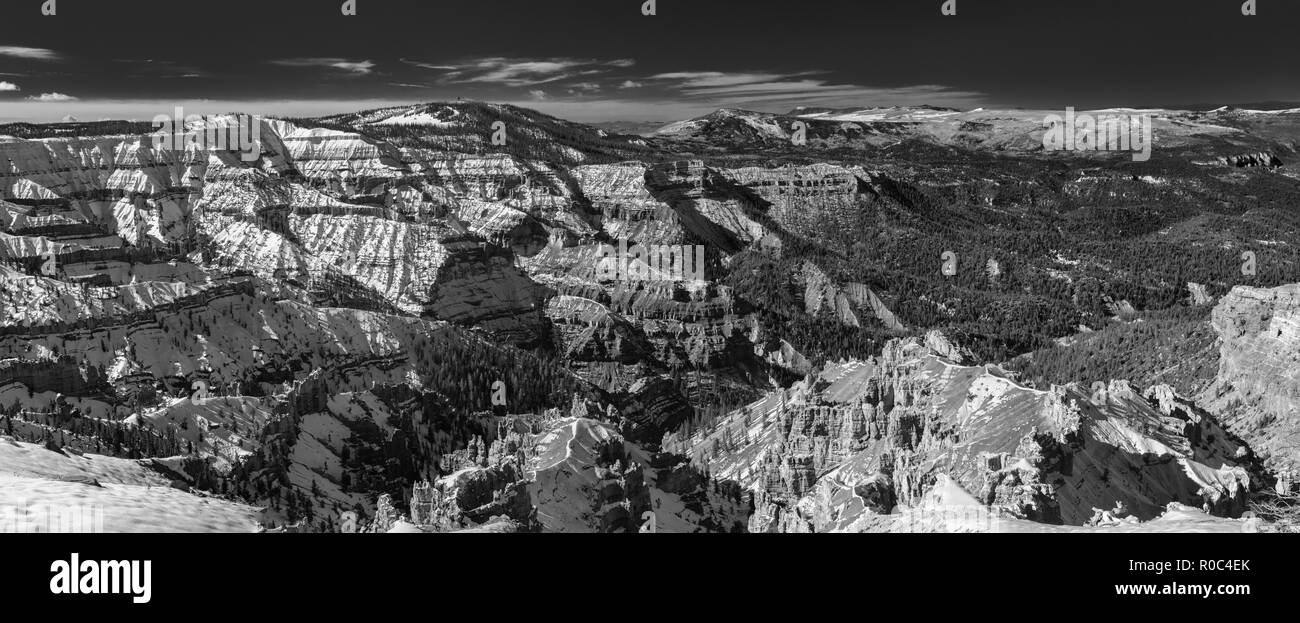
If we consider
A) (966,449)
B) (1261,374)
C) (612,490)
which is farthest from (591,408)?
(1261,374)

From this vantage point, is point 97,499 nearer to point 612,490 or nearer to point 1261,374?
point 612,490

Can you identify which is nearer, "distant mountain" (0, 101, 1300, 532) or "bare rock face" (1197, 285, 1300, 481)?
"distant mountain" (0, 101, 1300, 532)

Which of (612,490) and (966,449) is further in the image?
(966,449)

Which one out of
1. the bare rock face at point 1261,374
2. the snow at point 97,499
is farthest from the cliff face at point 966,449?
the snow at point 97,499

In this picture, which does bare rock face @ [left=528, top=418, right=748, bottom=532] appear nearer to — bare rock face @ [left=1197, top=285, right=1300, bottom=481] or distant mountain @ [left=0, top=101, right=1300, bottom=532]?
distant mountain @ [left=0, top=101, right=1300, bottom=532]

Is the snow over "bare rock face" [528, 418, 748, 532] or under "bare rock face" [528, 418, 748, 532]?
over

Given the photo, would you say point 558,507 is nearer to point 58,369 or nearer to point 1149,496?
point 1149,496

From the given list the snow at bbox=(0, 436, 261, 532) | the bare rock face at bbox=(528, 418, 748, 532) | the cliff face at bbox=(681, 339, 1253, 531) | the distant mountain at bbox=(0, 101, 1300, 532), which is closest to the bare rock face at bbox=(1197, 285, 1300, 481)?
the distant mountain at bbox=(0, 101, 1300, 532)
